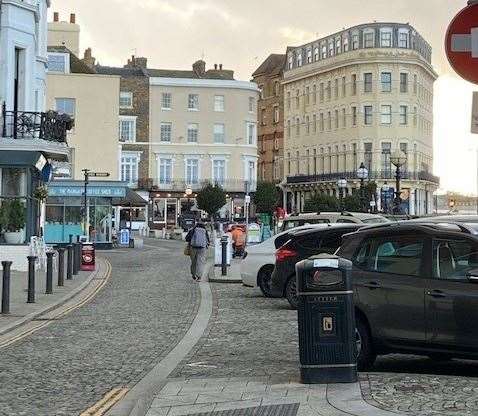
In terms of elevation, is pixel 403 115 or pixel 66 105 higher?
pixel 403 115

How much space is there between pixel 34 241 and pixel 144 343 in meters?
15.9

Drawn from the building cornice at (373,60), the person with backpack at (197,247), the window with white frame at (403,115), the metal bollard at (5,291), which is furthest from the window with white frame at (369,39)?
the metal bollard at (5,291)

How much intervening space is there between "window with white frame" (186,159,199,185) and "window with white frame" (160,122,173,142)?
303cm

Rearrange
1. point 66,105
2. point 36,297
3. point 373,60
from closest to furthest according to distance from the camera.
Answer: point 36,297
point 66,105
point 373,60

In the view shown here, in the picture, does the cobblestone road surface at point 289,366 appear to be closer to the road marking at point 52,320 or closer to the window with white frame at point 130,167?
the road marking at point 52,320

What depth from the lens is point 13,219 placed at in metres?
27.2

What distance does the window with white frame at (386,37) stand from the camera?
3809 inches

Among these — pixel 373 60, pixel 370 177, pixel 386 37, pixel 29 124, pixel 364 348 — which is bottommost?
pixel 364 348

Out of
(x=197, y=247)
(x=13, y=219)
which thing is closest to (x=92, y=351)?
(x=197, y=247)

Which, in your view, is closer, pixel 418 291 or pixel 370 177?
pixel 418 291

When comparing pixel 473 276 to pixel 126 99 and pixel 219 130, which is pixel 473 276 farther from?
pixel 126 99

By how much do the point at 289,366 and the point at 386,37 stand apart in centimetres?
9049

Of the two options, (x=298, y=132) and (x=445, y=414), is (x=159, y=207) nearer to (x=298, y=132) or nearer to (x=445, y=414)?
(x=298, y=132)

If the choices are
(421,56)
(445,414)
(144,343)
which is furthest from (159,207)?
(445,414)
